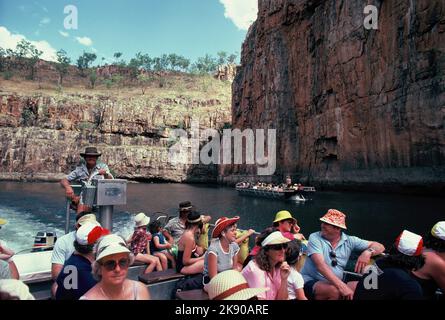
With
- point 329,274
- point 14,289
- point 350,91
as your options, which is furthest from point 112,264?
point 350,91

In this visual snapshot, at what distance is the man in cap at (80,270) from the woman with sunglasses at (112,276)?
2.00ft

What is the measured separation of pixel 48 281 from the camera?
462 centimetres

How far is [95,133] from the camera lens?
81.1 meters

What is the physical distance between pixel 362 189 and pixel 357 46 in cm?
1705

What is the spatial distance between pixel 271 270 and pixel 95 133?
83929 millimetres

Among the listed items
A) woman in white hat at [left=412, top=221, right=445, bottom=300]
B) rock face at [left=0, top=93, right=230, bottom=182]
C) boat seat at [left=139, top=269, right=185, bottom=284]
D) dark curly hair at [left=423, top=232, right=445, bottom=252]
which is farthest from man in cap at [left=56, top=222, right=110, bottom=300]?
rock face at [left=0, top=93, right=230, bottom=182]

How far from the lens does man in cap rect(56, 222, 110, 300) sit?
329 centimetres

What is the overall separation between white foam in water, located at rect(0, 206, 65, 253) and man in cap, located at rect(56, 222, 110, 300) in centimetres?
1006

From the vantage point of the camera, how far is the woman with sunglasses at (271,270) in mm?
3506

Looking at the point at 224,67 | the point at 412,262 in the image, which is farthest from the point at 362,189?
the point at 224,67

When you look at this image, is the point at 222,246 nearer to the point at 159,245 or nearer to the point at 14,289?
the point at 159,245

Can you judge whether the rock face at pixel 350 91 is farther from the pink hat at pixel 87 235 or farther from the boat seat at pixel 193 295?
the pink hat at pixel 87 235

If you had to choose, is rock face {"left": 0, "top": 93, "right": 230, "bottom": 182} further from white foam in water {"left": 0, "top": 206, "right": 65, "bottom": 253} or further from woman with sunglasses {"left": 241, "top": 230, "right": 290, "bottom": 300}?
woman with sunglasses {"left": 241, "top": 230, "right": 290, "bottom": 300}
